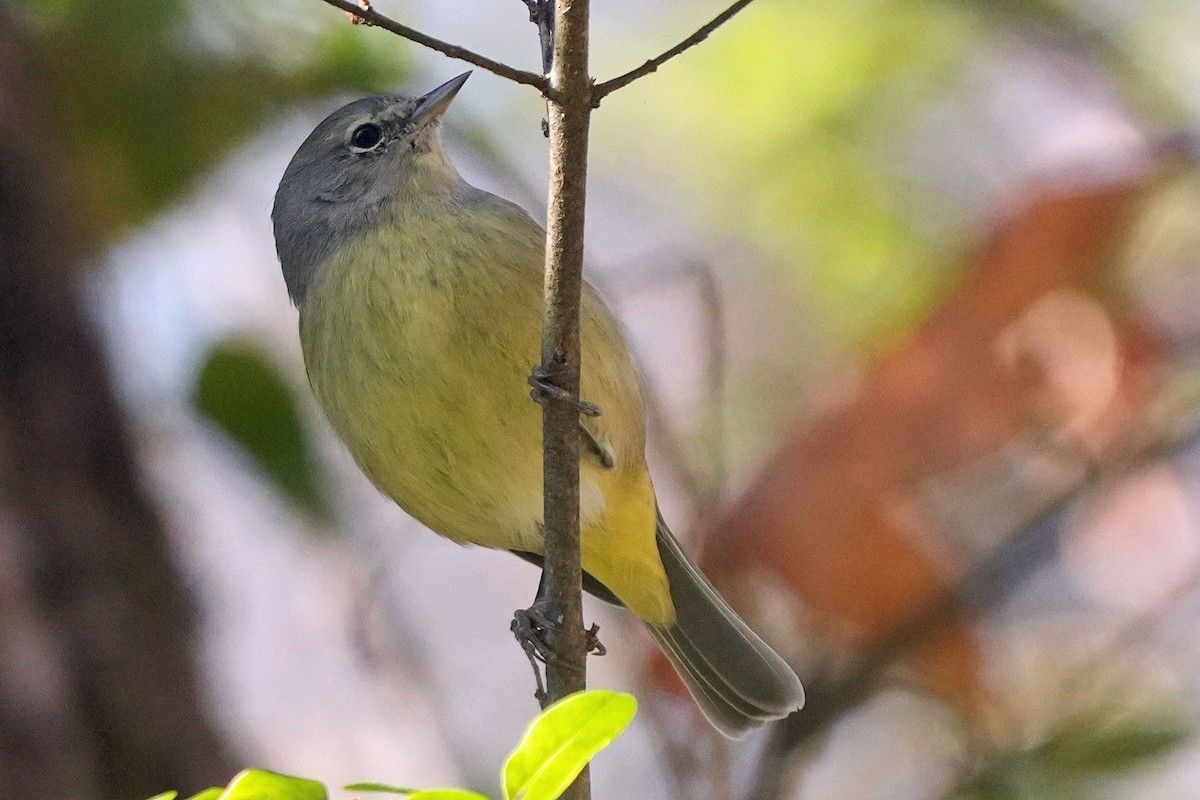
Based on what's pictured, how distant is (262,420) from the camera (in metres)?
4.41

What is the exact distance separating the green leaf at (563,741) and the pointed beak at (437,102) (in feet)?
8.85

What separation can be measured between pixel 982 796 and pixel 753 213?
2718mm

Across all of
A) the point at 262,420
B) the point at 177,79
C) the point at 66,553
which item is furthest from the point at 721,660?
the point at 177,79

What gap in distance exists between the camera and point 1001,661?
4199 millimetres

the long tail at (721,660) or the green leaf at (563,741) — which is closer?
the green leaf at (563,741)

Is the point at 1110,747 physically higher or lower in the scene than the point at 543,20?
lower

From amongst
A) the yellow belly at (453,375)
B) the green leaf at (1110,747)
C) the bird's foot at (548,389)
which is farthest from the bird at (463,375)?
the green leaf at (1110,747)

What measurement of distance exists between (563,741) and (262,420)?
9.69 ft

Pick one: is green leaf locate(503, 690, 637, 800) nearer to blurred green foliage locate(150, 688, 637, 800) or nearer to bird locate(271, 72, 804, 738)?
blurred green foliage locate(150, 688, 637, 800)

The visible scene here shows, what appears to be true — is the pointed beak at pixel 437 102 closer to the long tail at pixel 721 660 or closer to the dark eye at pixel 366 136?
the dark eye at pixel 366 136

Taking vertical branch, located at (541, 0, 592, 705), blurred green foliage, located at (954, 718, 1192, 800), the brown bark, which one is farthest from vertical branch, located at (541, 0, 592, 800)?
the brown bark

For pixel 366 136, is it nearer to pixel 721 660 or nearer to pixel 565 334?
pixel 565 334

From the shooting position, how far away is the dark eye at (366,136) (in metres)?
4.21

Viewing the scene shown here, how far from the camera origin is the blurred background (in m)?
4.09
